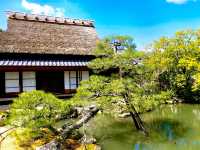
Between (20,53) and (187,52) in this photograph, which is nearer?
(20,53)

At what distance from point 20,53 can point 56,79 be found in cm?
343

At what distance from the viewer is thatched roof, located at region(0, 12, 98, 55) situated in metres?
18.8

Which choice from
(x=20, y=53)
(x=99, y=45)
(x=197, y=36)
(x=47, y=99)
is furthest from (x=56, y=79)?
(x=197, y=36)

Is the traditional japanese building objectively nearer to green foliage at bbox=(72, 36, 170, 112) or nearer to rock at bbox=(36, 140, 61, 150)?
green foliage at bbox=(72, 36, 170, 112)

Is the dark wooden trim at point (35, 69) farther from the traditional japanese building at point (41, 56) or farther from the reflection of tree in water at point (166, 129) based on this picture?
the reflection of tree in water at point (166, 129)

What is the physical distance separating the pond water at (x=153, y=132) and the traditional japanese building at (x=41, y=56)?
4930mm

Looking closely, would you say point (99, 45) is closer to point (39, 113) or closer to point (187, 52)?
point (39, 113)

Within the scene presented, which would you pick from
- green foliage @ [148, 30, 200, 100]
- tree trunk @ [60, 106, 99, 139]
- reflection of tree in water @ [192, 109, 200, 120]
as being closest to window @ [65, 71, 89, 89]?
green foliage @ [148, 30, 200, 100]

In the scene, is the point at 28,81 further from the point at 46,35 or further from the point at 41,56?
the point at 46,35

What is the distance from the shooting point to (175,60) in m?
23.1

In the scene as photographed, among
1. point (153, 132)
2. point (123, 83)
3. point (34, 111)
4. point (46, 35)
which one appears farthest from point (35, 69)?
point (153, 132)

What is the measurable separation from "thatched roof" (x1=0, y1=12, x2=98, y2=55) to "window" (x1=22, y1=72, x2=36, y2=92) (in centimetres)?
170

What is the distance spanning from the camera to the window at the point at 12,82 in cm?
1786

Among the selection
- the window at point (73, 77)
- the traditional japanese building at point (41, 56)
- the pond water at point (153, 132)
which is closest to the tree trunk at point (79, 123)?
the pond water at point (153, 132)
